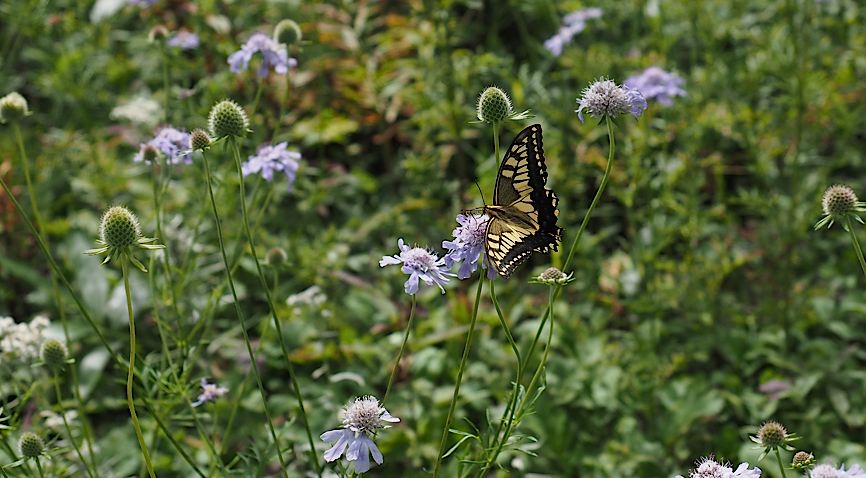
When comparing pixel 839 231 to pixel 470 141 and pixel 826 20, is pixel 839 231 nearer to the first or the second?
pixel 826 20

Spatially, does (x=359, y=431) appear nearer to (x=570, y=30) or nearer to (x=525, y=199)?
(x=525, y=199)

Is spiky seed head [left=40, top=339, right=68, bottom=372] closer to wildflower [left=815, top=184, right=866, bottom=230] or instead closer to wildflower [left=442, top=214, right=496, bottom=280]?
wildflower [left=442, top=214, right=496, bottom=280]

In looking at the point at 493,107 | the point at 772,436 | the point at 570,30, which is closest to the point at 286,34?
the point at 493,107

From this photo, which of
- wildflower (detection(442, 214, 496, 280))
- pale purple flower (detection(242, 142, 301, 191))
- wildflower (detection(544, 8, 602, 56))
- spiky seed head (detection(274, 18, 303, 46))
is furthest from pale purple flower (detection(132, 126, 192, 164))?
wildflower (detection(544, 8, 602, 56))

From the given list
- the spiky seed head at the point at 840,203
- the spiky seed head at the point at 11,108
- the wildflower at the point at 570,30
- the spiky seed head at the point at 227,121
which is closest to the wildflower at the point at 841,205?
the spiky seed head at the point at 840,203

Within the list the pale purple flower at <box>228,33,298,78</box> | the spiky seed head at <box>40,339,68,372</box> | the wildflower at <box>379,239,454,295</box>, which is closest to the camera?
A: the wildflower at <box>379,239,454,295</box>

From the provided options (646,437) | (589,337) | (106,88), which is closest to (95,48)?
(106,88)

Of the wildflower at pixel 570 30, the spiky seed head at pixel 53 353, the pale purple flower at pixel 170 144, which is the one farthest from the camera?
the wildflower at pixel 570 30

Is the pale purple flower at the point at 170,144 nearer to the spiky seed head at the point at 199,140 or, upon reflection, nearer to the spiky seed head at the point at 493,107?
the spiky seed head at the point at 199,140
